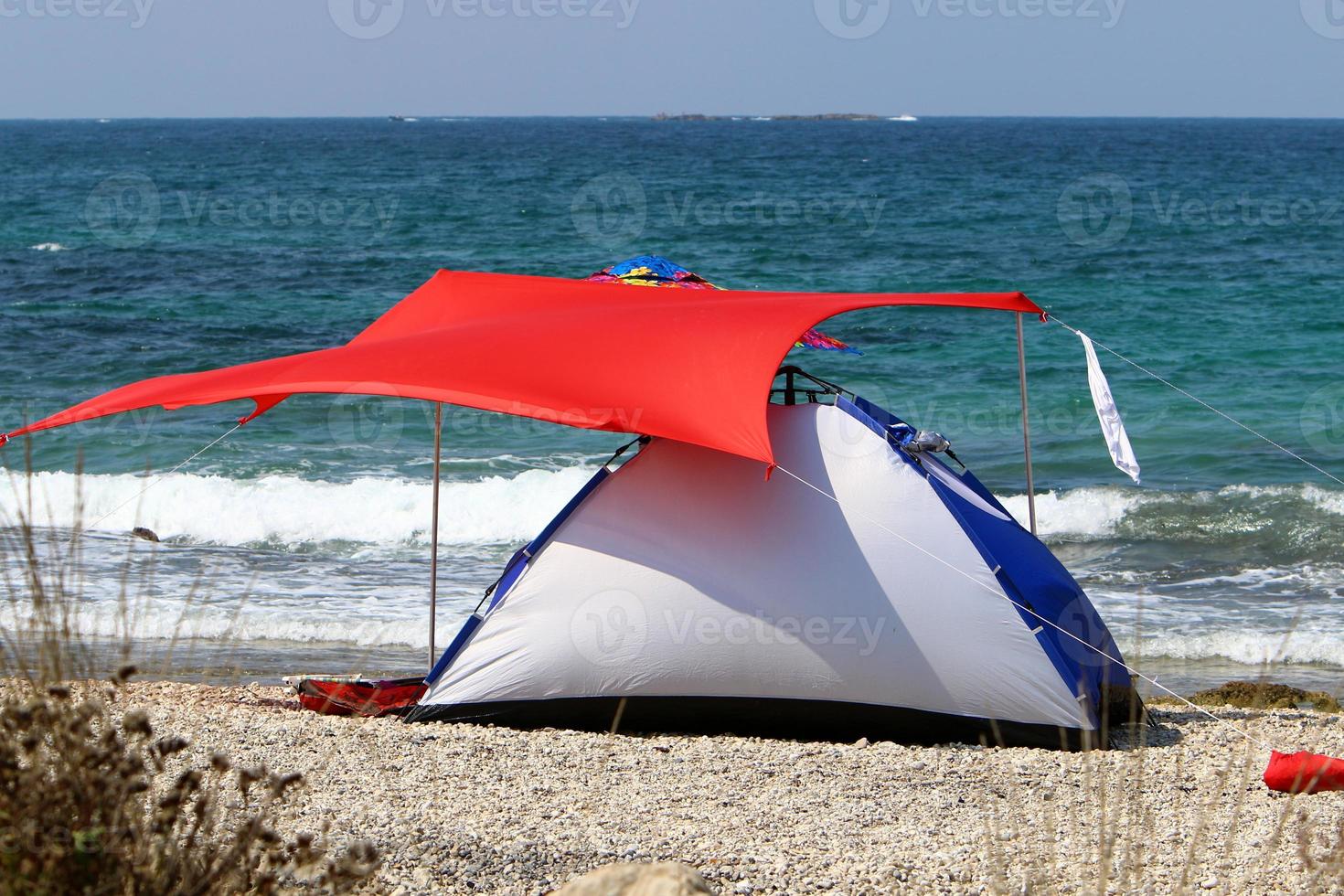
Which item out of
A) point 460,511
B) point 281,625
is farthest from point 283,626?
point 460,511

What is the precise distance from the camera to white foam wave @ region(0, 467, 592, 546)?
11.4 m

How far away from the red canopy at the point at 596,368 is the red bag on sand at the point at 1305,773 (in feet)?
6.97

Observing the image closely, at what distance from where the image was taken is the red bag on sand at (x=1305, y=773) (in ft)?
16.7

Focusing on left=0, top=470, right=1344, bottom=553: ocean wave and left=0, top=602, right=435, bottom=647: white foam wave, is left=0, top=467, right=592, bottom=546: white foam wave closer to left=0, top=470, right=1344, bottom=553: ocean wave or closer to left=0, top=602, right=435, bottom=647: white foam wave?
left=0, top=470, right=1344, bottom=553: ocean wave

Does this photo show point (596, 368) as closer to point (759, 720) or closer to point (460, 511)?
point (759, 720)

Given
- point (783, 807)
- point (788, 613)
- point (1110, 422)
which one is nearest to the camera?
point (783, 807)

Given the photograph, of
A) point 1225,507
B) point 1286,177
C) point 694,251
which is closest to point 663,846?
point 1225,507

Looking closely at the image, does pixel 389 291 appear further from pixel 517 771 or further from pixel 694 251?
pixel 517 771

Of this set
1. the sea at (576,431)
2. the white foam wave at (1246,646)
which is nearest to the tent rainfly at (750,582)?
the sea at (576,431)

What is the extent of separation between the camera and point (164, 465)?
13414 millimetres

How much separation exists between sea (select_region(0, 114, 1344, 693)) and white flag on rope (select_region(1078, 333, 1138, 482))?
0.71 m

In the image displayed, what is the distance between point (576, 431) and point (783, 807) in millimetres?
10044

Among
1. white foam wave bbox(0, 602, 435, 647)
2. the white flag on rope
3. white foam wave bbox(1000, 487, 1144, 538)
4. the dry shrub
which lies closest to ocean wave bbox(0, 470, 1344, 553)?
white foam wave bbox(1000, 487, 1144, 538)

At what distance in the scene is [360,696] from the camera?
6332 mm
